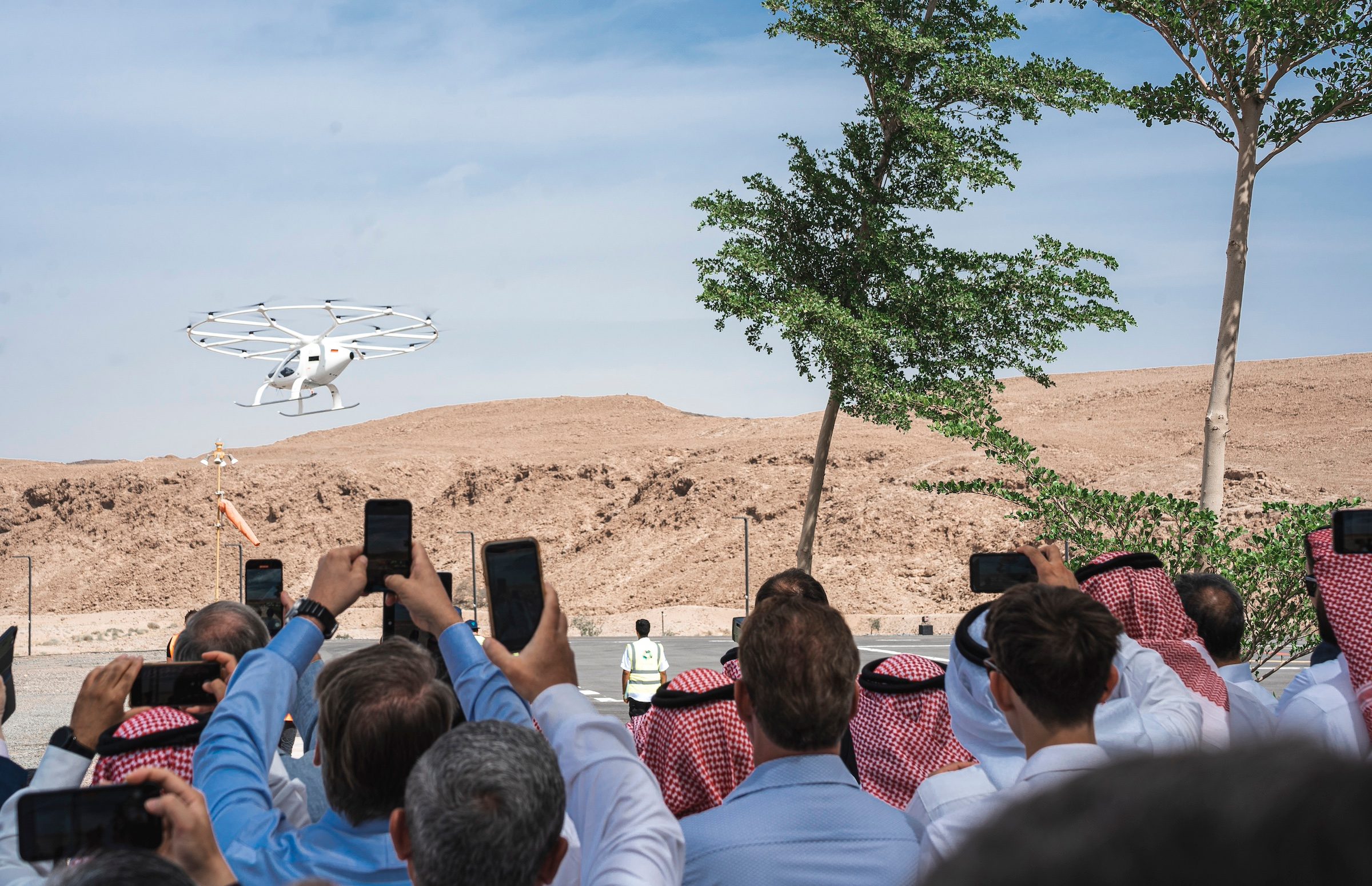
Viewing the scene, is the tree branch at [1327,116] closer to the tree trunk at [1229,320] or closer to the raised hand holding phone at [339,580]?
the tree trunk at [1229,320]

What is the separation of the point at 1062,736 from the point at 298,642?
1.96m

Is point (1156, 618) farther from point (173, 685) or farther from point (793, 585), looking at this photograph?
point (173, 685)

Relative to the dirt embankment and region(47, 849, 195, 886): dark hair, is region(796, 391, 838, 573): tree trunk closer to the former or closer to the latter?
region(47, 849, 195, 886): dark hair

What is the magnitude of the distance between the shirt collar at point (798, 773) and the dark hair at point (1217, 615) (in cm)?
286

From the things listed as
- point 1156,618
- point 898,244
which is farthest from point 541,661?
point 898,244

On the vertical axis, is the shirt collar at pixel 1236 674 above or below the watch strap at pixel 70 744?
below

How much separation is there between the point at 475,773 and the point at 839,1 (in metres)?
22.8

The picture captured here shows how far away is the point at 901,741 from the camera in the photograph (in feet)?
12.9

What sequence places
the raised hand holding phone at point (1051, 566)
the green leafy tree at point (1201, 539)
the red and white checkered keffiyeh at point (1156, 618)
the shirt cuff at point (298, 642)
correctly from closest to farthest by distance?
the shirt cuff at point (298, 642)
the raised hand holding phone at point (1051, 566)
the red and white checkered keffiyeh at point (1156, 618)
the green leafy tree at point (1201, 539)

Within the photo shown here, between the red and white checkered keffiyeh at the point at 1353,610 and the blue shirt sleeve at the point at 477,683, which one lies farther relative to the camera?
the red and white checkered keffiyeh at the point at 1353,610

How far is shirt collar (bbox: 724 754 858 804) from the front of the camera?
2752 mm

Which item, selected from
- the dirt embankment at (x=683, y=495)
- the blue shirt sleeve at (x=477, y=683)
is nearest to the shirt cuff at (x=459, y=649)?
the blue shirt sleeve at (x=477, y=683)

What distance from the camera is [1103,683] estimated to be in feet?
9.22

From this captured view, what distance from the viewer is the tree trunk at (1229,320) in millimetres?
12047
